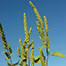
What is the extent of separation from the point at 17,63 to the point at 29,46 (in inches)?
26.9

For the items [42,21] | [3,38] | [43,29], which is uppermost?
[42,21]

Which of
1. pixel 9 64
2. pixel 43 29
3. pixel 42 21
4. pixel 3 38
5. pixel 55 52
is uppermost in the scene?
pixel 42 21

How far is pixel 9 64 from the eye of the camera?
11.4ft

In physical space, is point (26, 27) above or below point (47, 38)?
above

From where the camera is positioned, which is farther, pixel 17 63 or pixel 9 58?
pixel 17 63

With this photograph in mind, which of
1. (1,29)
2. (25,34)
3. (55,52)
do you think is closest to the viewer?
Answer: (1,29)

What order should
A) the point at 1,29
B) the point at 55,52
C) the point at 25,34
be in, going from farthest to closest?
the point at 25,34 < the point at 55,52 < the point at 1,29

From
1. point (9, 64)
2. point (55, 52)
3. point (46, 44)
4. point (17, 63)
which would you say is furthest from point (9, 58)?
point (55, 52)

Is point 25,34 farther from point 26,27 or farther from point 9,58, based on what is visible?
point 9,58

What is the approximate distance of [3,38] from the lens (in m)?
3.37

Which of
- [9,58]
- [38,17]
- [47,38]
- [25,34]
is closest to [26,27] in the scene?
[25,34]

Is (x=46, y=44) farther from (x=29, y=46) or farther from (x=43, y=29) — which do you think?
(x=29, y=46)

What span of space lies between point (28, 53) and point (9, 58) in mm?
745

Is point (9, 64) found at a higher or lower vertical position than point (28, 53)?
lower
